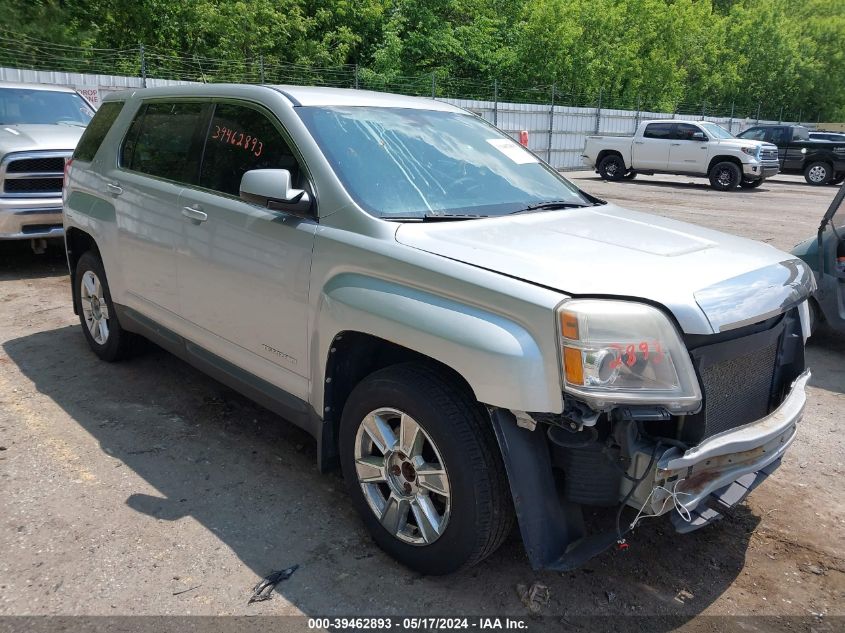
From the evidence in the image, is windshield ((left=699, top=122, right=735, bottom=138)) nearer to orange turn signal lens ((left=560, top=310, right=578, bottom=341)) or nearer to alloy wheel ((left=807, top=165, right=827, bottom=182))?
alloy wheel ((left=807, top=165, right=827, bottom=182))

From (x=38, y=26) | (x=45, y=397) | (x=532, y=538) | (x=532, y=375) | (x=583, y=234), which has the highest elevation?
(x=38, y=26)

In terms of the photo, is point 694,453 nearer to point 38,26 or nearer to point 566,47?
point 38,26

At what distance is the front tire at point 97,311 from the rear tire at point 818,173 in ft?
80.0

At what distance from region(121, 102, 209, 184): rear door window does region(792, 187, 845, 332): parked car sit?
474 cm

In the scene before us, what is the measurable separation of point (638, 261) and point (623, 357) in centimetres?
52

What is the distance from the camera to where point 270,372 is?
355 cm

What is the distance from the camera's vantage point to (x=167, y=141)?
4.43m

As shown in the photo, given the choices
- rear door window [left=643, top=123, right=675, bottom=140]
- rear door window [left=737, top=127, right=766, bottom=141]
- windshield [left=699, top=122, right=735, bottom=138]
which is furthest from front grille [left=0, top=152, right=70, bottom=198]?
rear door window [left=737, top=127, right=766, bottom=141]

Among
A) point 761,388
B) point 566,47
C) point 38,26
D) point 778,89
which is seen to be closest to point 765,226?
point 761,388

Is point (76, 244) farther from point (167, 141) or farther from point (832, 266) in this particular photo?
point (832, 266)

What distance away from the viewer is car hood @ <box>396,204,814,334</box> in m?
2.49

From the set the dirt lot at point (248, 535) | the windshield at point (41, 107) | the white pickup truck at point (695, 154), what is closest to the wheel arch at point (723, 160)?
the white pickup truck at point (695, 154)

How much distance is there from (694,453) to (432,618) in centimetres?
115

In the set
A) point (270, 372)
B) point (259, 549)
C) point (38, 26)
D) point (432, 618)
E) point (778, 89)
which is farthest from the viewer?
point (778, 89)
